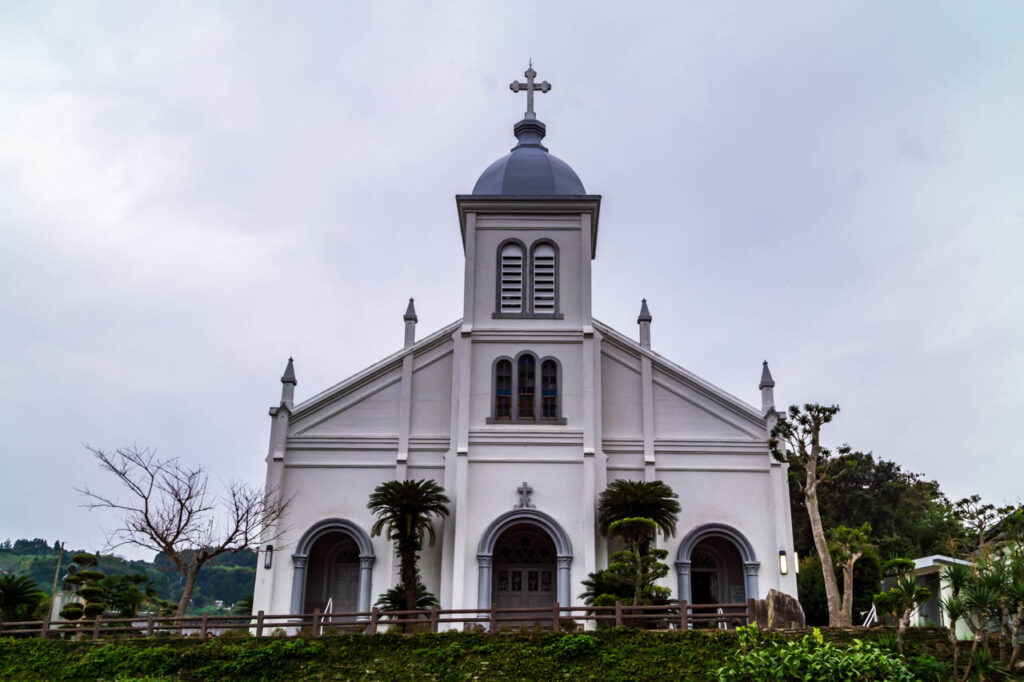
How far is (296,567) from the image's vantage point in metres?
26.2

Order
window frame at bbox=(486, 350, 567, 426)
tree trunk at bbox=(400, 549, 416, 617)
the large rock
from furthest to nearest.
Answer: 1. window frame at bbox=(486, 350, 567, 426)
2. tree trunk at bbox=(400, 549, 416, 617)
3. the large rock

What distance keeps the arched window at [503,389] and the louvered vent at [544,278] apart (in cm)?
211

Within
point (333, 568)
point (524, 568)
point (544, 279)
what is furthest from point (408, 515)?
point (544, 279)

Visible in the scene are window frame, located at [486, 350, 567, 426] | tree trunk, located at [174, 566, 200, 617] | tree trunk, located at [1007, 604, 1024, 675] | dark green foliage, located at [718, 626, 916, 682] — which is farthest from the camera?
window frame, located at [486, 350, 567, 426]

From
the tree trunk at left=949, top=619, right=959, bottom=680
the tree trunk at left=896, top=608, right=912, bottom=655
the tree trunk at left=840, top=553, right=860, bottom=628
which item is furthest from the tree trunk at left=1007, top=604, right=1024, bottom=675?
the tree trunk at left=840, top=553, right=860, bottom=628

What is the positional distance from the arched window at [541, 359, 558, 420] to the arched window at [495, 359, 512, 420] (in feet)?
3.27

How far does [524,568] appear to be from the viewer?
87.8 feet

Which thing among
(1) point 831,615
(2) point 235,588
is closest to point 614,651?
(1) point 831,615

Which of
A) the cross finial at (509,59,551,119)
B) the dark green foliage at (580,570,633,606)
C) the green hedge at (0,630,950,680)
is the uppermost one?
the cross finial at (509,59,551,119)

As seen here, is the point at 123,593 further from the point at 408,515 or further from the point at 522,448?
the point at 522,448

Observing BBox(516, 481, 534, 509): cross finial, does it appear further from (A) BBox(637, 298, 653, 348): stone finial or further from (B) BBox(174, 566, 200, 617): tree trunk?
(B) BBox(174, 566, 200, 617): tree trunk

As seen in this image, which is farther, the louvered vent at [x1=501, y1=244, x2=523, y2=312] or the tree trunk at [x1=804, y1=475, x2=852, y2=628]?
the louvered vent at [x1=501, y1=244, x2=523, y2=312]

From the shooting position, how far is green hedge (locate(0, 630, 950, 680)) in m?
19.7

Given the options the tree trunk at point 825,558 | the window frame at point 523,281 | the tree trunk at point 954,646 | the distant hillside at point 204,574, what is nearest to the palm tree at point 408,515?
the window frame at point 523,281
